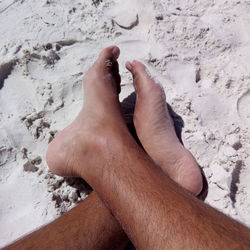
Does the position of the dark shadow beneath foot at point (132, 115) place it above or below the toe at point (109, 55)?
below

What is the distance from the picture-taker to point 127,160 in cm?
125

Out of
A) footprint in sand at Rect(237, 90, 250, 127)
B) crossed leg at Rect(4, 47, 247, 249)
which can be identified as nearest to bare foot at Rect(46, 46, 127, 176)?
crossed leg at Rect(4, 47, 247, 249)

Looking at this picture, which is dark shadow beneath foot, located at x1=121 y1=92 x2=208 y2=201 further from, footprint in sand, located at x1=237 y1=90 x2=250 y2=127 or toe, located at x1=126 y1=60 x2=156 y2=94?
footprint in sand, located at x1=237 y1=90 x2=250 y2=127

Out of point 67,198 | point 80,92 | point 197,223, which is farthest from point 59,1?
point 197,223

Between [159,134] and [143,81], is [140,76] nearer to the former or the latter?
[143,81]


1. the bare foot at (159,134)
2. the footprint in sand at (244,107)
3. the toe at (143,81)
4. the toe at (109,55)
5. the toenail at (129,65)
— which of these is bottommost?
the footprint in sand at (244,107)

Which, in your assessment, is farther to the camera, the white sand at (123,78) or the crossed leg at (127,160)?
the white sand at (123,78)

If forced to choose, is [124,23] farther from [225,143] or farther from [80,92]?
[225,143]

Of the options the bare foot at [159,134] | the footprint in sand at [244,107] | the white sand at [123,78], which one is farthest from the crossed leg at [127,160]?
the footprint in sand at [244,107]

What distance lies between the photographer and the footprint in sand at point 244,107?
5.13 ft

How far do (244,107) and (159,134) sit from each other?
1.28 feet

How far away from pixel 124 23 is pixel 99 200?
864mm

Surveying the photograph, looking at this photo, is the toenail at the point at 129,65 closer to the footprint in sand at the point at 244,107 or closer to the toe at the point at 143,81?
the toe at the point at 143,81

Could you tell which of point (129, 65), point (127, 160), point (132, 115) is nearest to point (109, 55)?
point (129, 65)
